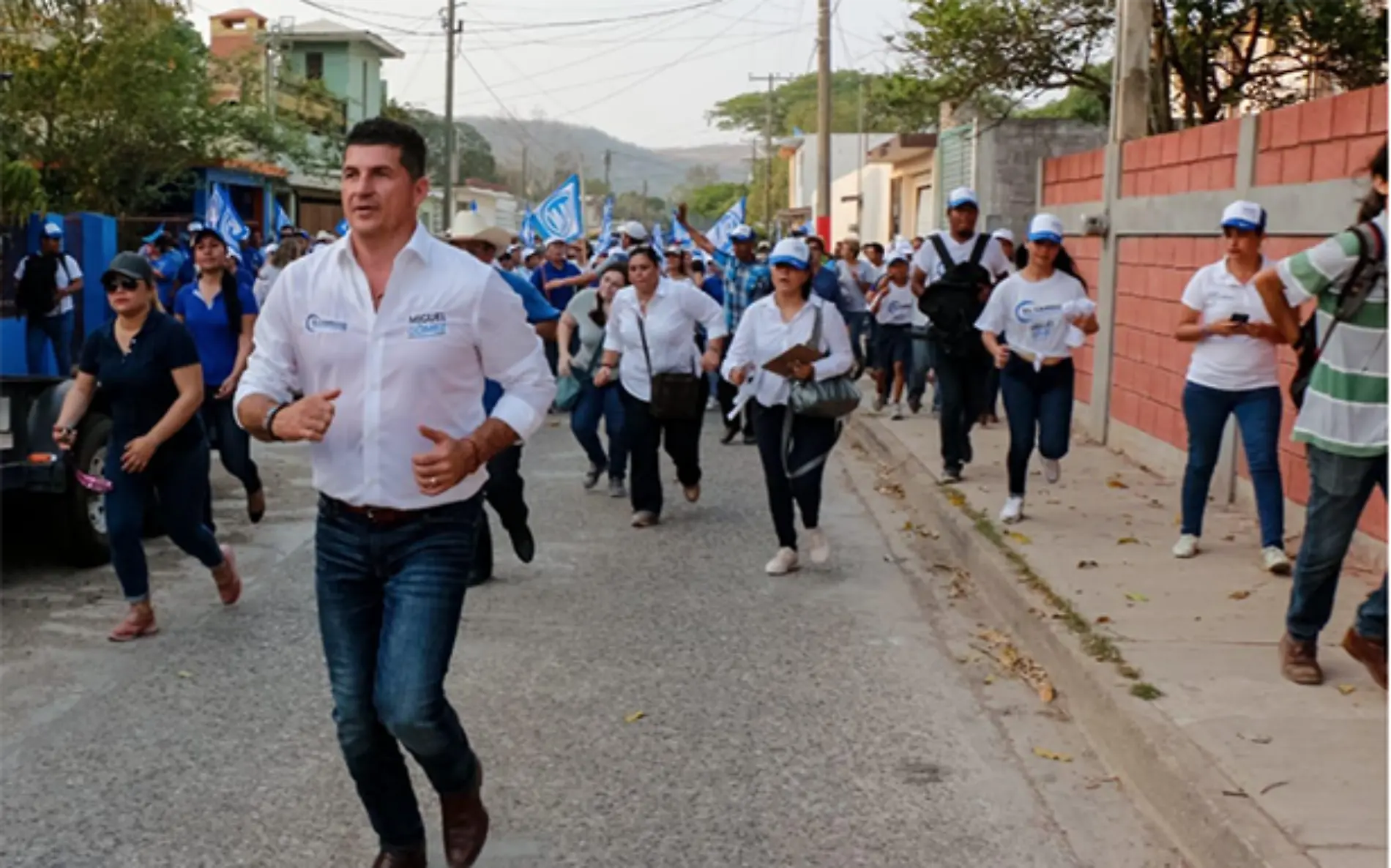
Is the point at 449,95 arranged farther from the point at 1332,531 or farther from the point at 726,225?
the point at 1332,531

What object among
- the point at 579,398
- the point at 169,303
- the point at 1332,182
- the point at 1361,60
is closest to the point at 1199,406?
the point at 1332,182

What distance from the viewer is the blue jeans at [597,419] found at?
10820 mm

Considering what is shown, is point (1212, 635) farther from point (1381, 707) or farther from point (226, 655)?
point (226, 655)

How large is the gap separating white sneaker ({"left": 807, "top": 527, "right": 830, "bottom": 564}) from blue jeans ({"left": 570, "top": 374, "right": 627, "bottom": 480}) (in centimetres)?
211

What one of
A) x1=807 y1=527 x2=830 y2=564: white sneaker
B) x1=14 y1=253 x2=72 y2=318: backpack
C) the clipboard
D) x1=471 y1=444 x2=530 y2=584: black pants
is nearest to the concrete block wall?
x1=807 y1=527 x2=830 y2=564: white sneaker

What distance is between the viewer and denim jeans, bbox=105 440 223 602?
22.6ft

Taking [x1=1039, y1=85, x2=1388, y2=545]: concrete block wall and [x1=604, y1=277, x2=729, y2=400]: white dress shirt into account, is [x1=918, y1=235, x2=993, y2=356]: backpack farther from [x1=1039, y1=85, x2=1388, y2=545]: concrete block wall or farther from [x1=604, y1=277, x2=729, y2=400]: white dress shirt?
[x1=604, y1=277, x2=729, y2=400]: white dress shirt

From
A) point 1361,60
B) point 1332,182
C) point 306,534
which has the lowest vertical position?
point 306,534

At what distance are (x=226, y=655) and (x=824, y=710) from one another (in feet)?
8.42

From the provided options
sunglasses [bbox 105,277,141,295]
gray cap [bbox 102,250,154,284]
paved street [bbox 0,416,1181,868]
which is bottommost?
paved street [bbox 0,416,1181,868]

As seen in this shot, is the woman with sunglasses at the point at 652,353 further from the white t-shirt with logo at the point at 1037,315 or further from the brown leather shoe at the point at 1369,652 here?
the brown leather shoe at the point at 1369,652

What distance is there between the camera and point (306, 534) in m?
9.65

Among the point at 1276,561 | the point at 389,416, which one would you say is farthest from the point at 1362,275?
the point at 389,416

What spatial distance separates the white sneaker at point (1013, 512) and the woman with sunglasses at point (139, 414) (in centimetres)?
478
